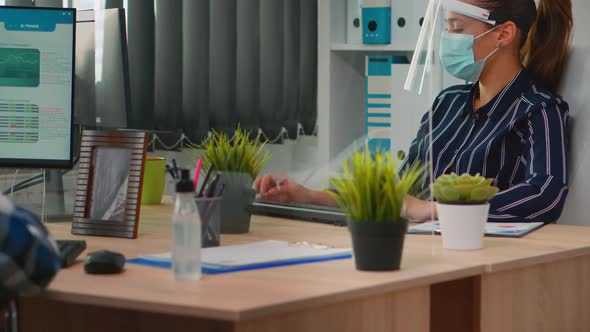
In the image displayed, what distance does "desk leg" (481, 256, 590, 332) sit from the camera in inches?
63.1

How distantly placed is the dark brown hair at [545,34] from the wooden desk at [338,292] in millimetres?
585

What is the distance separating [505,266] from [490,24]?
38.2 inches

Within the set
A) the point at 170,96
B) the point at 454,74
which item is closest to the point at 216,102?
the point at 170,96

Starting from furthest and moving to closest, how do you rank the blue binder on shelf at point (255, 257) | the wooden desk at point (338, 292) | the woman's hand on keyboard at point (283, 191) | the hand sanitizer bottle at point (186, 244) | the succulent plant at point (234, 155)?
the woman's hand on keyboard at point (283, 191)
the succulent plant at point (234, 155)
the blue binder on shelf at point (255, 257)
the hand sanitizer bottle at point (186, 244)
the wooden desk at point (338, 292)

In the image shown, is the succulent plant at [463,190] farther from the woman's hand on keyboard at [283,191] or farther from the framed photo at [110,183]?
the framed photo at [110,183]

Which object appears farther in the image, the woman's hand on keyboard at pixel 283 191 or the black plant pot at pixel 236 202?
the woman's hand on keyboard at pixel 283 191

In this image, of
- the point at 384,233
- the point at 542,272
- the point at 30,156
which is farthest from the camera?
the point at 30,156

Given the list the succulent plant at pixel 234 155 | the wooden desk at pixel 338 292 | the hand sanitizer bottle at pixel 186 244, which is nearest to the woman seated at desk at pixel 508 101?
the wooden desk at pixel 338 292

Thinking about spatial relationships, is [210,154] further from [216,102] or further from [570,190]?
[216,102]

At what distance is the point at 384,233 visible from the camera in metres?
1.46

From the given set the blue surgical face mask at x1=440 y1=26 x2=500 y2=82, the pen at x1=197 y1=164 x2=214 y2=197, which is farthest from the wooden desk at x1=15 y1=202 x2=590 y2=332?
the blue surgical face mask at x1=440 y1=26 x2=500 y2=82

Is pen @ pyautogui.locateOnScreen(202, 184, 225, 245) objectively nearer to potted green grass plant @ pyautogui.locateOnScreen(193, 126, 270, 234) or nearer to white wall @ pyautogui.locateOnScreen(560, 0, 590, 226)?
potted green grass plant @ pyautogui.locateOnScreen(193, 126, 270, 234)

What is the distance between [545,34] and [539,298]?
962 millimetres

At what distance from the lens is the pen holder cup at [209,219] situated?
1.61m
